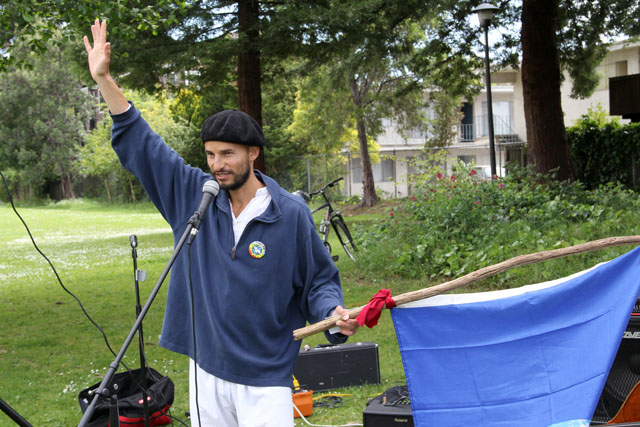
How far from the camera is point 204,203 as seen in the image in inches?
115

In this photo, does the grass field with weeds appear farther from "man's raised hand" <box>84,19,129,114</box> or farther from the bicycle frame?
"man's raised hand" <box>84,19,129,114</box>

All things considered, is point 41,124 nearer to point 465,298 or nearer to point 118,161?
point 118,161

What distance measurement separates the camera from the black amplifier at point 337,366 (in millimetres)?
6039

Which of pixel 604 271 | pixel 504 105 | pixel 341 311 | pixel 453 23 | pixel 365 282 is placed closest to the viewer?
pixel 341 311

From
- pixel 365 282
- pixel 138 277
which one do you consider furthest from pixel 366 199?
pixel 138 277

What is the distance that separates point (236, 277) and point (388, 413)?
2172mm

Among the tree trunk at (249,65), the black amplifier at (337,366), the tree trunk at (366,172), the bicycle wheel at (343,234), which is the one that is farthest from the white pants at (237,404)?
the tree trunk at (366,172)

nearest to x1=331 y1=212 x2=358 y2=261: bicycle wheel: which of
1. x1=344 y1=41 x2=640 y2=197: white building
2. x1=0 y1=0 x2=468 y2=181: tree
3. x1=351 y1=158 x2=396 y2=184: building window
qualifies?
x1=0 y1=0 x2=468 y2=181: tree

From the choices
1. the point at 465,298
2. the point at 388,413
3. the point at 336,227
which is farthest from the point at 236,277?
the point at 336,227

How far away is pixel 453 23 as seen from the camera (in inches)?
625

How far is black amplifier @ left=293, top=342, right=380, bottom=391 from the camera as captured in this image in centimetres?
604

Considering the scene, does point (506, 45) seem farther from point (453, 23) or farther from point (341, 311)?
point (341, 311)

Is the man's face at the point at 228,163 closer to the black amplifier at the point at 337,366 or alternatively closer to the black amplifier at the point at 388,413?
the black amplifier at the point at 388,413

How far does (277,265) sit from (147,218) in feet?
98.2
